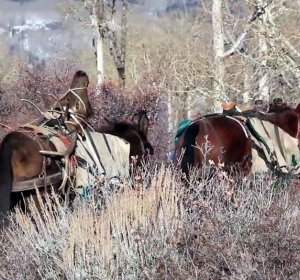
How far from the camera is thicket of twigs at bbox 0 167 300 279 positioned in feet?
15.8

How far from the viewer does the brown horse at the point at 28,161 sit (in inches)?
272

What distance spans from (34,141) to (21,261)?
7.03 feet

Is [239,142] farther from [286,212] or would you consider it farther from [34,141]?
[286,212]

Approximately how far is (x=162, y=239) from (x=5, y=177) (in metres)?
2.15

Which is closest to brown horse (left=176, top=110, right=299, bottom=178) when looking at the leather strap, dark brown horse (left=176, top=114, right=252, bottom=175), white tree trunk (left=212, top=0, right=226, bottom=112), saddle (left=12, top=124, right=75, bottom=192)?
dark brown horse (left=176, top=114, right=252, bottom=175)

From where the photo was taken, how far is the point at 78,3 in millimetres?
30094

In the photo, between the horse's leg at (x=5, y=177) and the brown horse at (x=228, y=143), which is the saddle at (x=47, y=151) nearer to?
the horse's leg at (x=5, y=177)

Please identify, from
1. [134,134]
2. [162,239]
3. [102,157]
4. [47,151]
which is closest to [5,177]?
[47,151]

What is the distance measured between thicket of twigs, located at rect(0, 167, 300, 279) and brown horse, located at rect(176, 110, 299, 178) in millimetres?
2981

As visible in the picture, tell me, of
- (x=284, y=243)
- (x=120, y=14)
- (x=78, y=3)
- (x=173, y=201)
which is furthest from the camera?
(x=78, y=3)

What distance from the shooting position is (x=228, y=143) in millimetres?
9453

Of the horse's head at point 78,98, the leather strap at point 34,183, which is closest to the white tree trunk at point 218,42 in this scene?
the horse's head at point 78,98

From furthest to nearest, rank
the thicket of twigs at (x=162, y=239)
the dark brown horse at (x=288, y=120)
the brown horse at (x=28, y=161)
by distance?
the dark brown horse at (x=288, y=120)
the brown horse at (x=28, y=161)
the thicket of twigs at (x=162, y=239)

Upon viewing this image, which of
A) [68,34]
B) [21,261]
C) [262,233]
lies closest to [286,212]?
[262,233]
